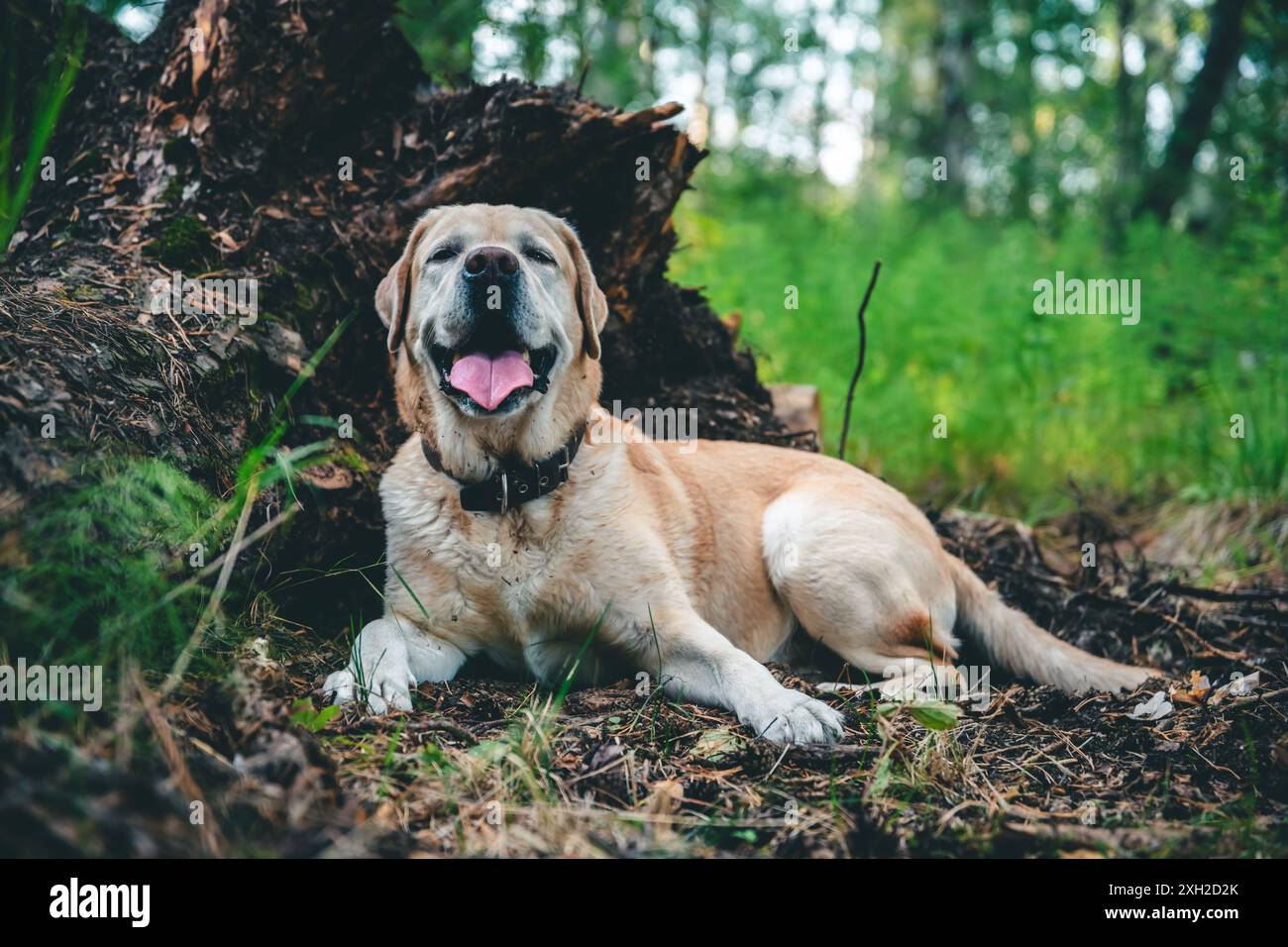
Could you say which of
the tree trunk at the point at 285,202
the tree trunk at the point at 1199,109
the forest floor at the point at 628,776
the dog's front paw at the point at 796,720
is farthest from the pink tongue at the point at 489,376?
the tree trunk at the point at 1199,109

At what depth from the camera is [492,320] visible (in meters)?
3.30

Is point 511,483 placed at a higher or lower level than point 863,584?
higher

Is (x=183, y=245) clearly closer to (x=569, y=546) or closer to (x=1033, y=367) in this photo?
(x=569, y=546)

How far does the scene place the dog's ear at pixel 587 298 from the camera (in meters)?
3.77

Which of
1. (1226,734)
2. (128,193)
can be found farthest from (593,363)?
(1226,734)

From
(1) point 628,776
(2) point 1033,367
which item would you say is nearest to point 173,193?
(1) point 628,776

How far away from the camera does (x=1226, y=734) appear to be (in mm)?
3205

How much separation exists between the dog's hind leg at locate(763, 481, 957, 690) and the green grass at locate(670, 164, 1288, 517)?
173cm

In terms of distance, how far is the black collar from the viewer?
3.45m

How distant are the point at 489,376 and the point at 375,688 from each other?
1142mm

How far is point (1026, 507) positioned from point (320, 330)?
4.61 m

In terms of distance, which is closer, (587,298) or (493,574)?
(493,574)

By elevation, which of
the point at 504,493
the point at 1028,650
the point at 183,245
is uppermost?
the point at 183,245

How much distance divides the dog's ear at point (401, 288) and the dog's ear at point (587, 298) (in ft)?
1.87
